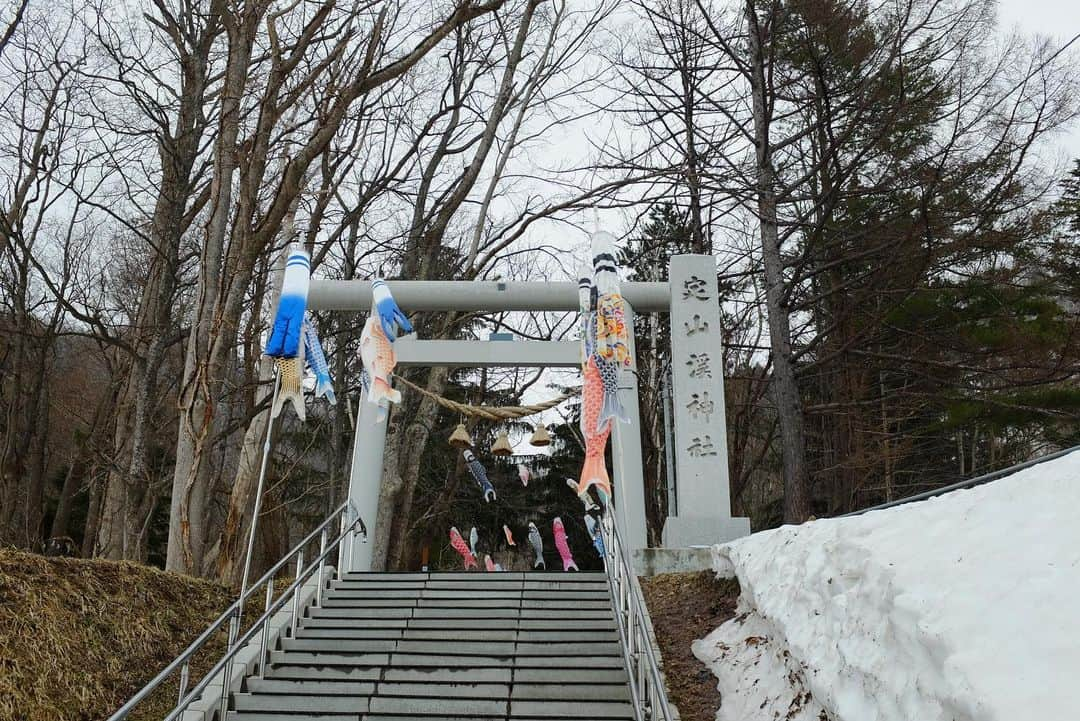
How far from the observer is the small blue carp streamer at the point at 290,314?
26.7 ft

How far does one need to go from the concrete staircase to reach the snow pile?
1.35 metres

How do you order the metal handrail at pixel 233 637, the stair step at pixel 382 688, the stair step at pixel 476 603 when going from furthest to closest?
the stair step at pixel 476 603, the stair step at pixel 382 688, the metal handrail at pixel 233 637

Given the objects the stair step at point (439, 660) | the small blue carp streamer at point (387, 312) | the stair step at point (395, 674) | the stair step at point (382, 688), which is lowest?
the stair step at point (382, 688)

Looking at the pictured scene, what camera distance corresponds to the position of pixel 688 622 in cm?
909

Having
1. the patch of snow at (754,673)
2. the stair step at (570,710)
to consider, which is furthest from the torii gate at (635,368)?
the stair step at (570,710)

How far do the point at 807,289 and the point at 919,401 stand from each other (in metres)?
2.71

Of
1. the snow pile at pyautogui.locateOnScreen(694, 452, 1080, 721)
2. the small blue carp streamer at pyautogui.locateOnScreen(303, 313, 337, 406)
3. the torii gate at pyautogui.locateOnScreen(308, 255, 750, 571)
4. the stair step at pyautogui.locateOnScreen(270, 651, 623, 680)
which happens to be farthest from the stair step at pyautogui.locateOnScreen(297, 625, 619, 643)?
the torii gate at pyautogui.locateOnScreen(308, 255, 750, 571)

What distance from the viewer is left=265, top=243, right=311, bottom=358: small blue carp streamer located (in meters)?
8.13

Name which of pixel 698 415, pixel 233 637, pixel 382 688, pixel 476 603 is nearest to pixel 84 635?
pixel 233 637

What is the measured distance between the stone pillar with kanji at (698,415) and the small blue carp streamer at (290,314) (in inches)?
215

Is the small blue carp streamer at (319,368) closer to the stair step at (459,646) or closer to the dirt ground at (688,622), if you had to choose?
the stair step at (459,646)

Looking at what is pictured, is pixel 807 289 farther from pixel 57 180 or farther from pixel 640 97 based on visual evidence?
pixel 57 180

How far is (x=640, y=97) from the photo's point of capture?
15.9 meters

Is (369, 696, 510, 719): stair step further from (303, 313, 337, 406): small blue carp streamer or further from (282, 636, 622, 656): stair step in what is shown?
(303, 313, 337, 406): small blue carp streamer
